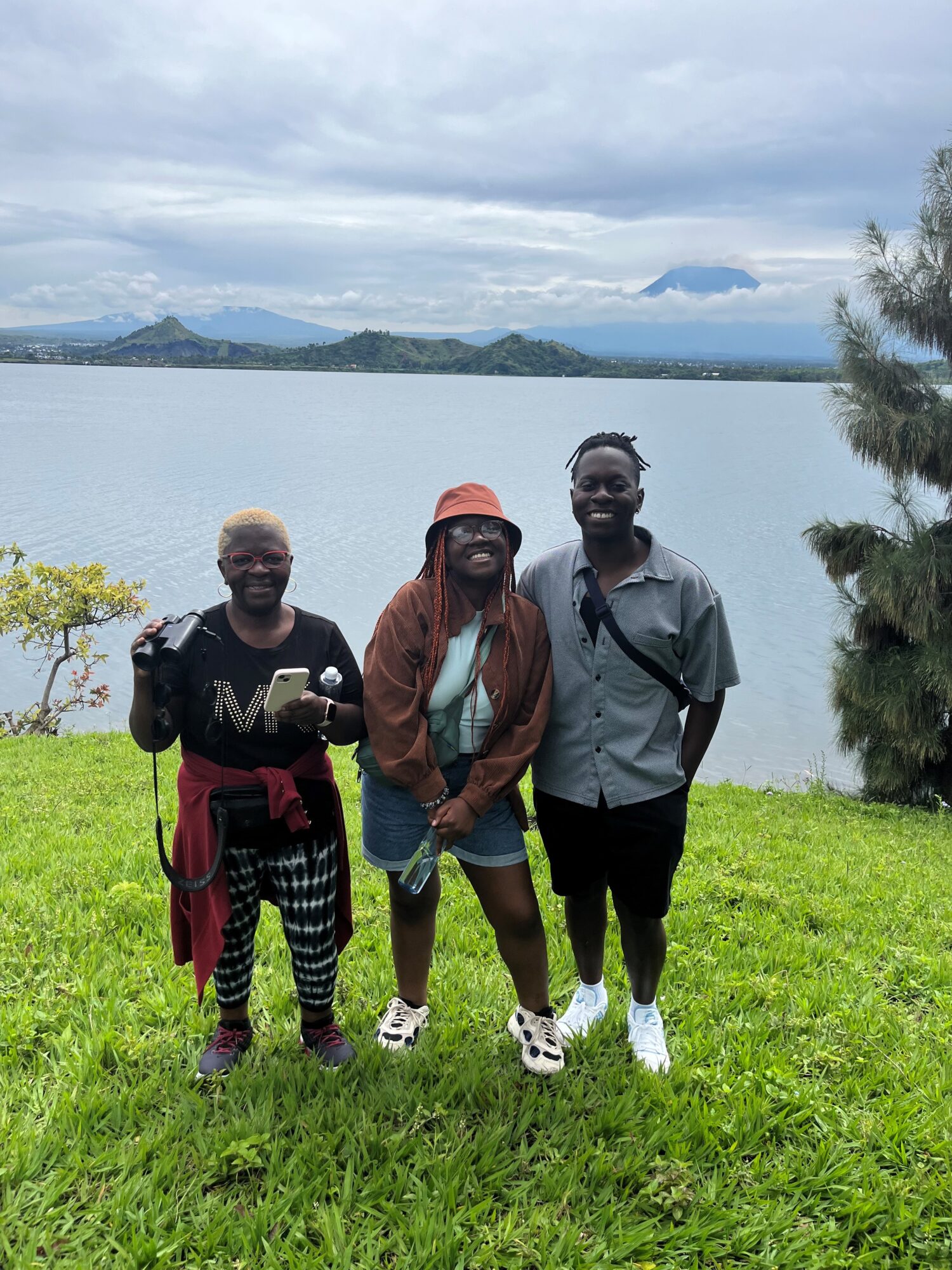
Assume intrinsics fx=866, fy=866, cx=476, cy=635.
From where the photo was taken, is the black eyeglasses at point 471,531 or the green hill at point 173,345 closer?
the black eyeglasses at point 471,531

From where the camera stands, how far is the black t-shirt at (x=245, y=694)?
282 centimetres

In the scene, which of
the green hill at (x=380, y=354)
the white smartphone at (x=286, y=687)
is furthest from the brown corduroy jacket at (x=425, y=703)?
the green hill at (x=380, y=354)

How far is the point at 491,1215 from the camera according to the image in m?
2.57

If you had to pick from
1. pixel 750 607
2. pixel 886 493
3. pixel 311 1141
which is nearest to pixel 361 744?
pixel 311 1141

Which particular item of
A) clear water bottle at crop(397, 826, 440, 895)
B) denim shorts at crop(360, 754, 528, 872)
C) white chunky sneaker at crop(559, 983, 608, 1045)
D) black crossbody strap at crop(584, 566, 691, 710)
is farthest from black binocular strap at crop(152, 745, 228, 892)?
white chunky sneaker at crop(559, 983, 608, 1045)

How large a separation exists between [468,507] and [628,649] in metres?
0.73

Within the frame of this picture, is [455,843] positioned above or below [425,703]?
below

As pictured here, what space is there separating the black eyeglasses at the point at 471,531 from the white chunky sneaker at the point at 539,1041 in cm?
178

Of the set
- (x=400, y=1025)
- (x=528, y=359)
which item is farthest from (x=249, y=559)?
(x=528, y=359)

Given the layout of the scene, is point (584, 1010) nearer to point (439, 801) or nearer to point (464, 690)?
point (439, 801)

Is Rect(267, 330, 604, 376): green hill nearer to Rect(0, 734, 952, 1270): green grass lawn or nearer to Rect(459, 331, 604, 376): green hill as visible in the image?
Rect(459, 331, 604, 376): green hill

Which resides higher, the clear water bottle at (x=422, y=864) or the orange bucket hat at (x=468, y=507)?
the orange bucket hat at (x=468, y=507)

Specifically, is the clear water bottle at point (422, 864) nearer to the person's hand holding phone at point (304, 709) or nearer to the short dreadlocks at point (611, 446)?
the person's hand holding phone at point (304, 709)

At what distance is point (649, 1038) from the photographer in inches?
131
